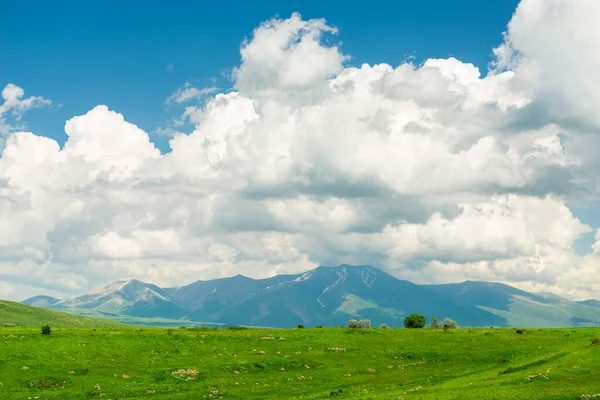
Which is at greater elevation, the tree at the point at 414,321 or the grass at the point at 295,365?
the tree at the point at 414,321

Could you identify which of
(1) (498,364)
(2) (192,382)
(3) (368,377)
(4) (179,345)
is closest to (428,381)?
(3) (368,377)

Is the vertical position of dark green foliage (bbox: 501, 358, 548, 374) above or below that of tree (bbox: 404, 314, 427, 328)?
below

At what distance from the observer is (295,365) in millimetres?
80250

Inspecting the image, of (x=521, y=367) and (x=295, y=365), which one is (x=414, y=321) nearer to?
(x=295, y=365)

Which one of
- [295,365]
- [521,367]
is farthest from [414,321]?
[521,367]

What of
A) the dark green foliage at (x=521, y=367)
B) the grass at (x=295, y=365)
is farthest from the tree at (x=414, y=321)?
the dark green foliage at (x=521, y=367)

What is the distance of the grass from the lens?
180 feet

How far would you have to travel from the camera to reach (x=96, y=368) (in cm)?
7188

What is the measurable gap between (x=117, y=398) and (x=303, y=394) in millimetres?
20636

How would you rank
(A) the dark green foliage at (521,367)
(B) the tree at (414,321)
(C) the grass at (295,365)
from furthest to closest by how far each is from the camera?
(B) the tree at (414,321) → (A) the dark green foliage at (521,367) → (C) the grass at (295,365)

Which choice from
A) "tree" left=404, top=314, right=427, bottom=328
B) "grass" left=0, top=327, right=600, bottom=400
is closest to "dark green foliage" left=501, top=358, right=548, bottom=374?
"grass" left=0, top=327, right=600, bottom=400

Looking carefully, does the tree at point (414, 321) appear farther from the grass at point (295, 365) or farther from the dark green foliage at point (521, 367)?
the dark green foliage at point (521, 367)

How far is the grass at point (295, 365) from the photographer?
54.8 meters

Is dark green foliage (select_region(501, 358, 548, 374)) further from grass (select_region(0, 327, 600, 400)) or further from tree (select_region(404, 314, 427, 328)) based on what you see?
tree (select_region(404, 314, 427, 328))
